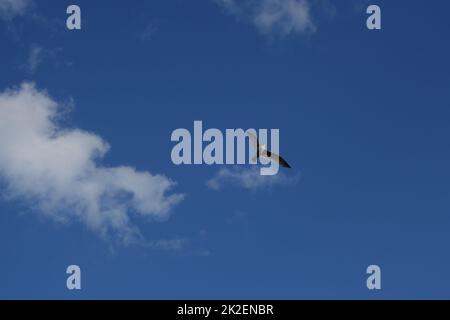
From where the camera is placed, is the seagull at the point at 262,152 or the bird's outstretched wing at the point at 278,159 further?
the bird's outstretched wing at the point at 278,159

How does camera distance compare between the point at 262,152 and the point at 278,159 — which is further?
the point at 278,159

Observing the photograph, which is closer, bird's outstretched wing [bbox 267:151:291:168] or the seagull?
the seagull
